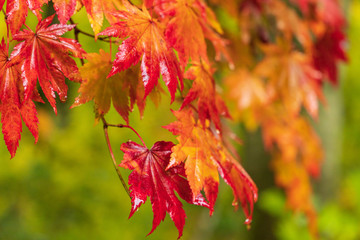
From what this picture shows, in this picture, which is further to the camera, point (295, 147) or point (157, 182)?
point (295, 147)

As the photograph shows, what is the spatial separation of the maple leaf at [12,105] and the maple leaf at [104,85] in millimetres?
82

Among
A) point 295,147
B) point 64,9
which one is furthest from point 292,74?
point 64,9

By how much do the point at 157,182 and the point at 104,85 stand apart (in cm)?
21

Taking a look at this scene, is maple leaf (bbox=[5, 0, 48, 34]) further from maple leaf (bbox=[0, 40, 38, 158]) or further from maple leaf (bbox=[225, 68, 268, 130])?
maple leaf (bbox=[225, 68, 268, 130])

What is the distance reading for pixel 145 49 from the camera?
0.78m

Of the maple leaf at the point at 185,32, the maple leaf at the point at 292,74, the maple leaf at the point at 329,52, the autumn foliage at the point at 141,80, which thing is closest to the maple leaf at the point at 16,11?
the autumn foliage at the point at 141,80

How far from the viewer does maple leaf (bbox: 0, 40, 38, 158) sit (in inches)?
29.3

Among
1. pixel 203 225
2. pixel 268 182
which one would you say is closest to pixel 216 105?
pixel 268 182

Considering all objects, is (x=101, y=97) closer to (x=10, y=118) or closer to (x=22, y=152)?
(x=10, y=118)

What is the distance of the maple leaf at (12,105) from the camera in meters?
0.74

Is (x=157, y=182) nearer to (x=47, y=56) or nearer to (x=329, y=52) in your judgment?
(x=47, y=56)

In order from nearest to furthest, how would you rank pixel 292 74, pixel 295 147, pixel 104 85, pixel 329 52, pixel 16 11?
pixel 16 11
pixel 104 85
pixel 292 74
pixel 329 52
pixel 295 147

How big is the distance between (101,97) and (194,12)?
26cm

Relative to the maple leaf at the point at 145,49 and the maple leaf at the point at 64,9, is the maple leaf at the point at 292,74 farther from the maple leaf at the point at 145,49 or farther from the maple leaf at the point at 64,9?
the maple leaf at the point at 64,9
